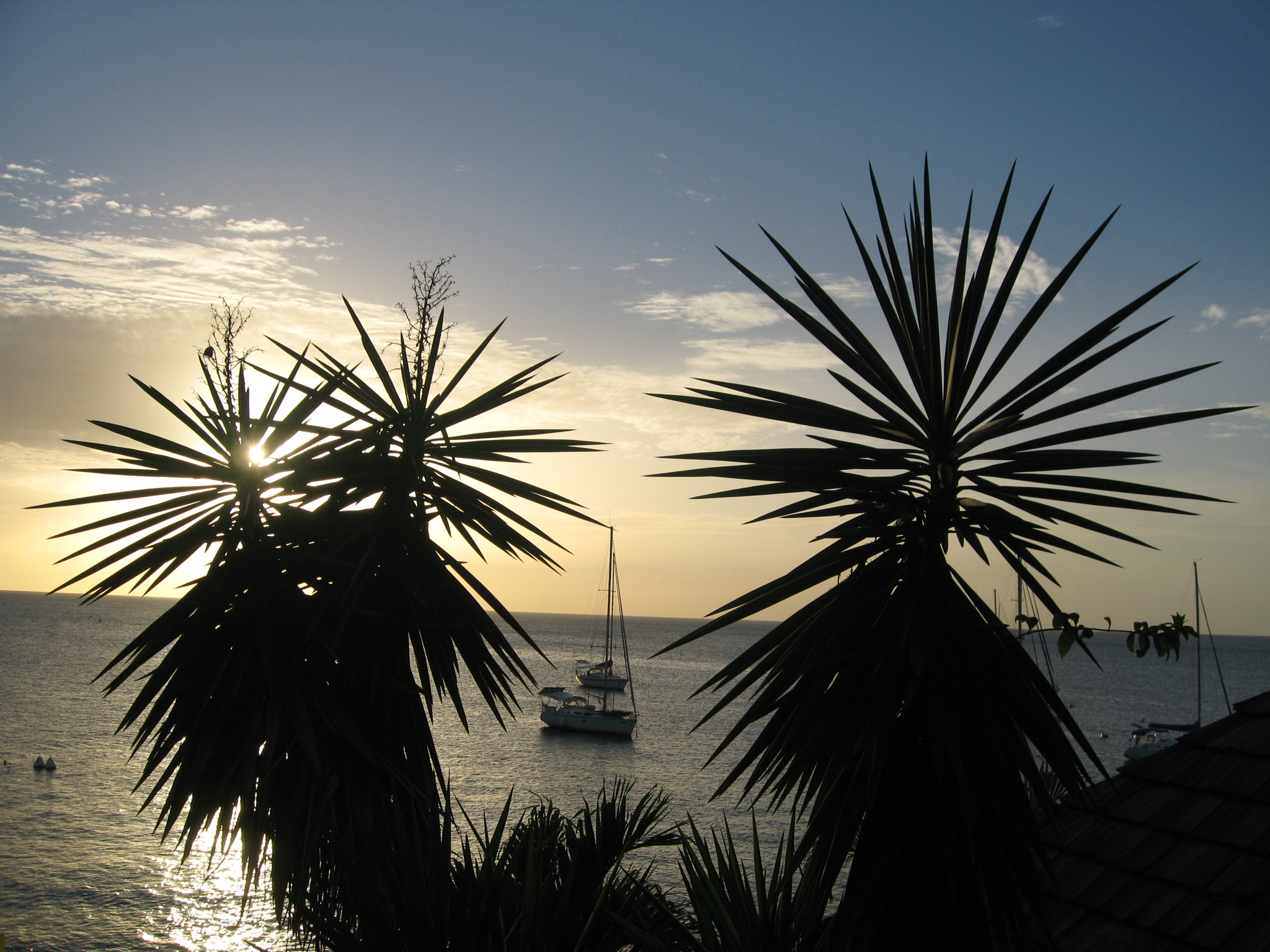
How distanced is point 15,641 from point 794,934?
138 metres

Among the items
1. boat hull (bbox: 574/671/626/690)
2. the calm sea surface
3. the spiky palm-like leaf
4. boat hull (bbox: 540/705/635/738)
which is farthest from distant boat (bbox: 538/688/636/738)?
the spiky palm-like leaf

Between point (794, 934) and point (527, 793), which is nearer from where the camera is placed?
point (794, 934)

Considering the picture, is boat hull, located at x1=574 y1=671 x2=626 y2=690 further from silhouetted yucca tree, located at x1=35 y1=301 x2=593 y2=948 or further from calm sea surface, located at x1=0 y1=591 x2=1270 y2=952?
silhouetted yucca tree, located at x1=35 y1=301 x2=593 y2=948

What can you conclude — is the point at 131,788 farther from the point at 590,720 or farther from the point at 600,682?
the point at 600,682

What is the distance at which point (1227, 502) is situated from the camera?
3.26 metres

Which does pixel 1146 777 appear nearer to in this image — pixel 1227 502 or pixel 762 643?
pixel 1227 502

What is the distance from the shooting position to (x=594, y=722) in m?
55.2

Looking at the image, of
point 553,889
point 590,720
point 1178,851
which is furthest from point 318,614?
point 590,720

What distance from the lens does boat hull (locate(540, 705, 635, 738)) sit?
54750 mm

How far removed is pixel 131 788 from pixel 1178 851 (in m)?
44.0

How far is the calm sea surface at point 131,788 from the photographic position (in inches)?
920

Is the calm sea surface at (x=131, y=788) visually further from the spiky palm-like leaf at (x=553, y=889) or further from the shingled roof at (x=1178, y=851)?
the shingled roof at (x=1178, y=851)

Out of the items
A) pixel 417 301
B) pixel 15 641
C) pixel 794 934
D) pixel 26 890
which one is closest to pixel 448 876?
pixel 794 934

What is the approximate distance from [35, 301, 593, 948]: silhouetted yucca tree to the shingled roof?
11.6 ft
